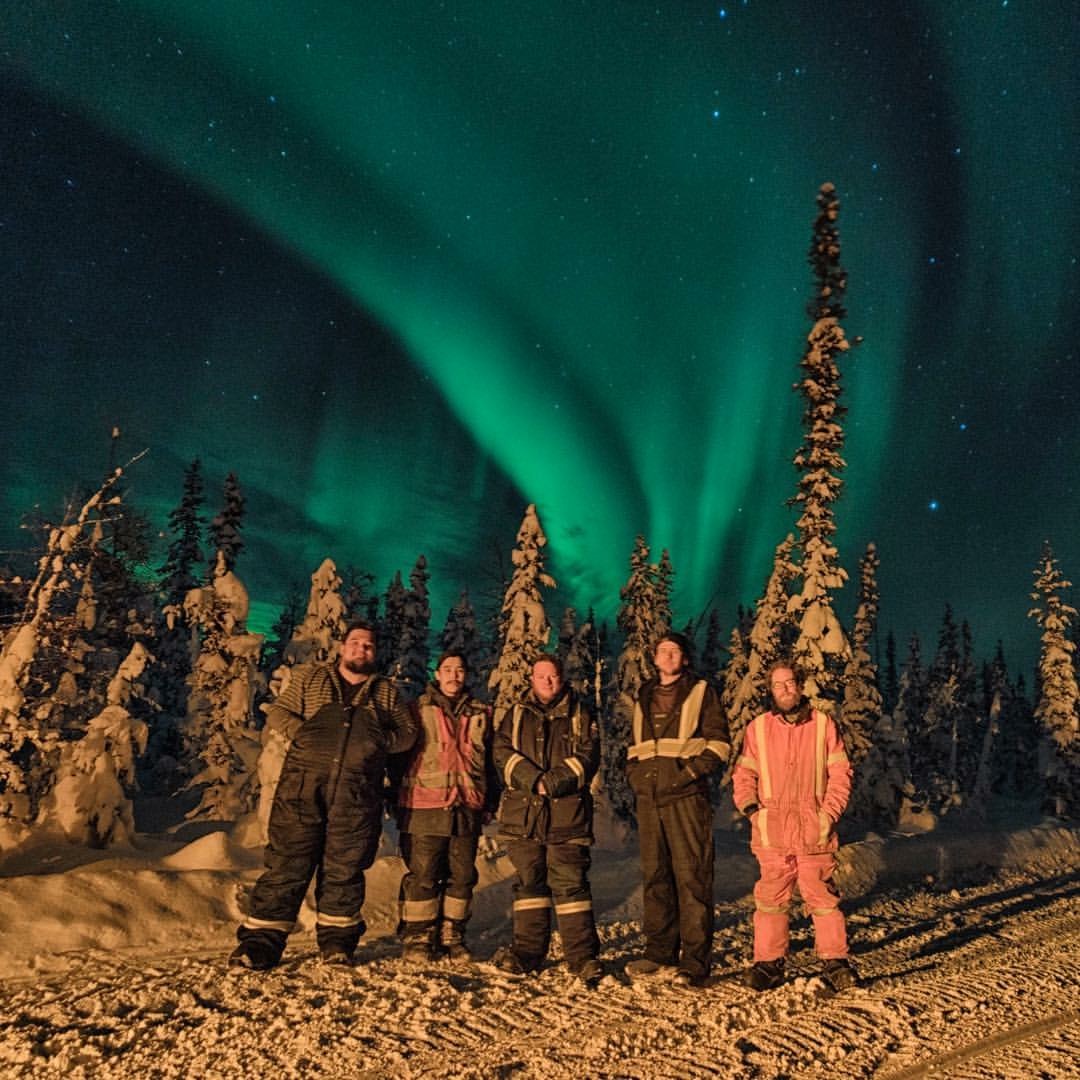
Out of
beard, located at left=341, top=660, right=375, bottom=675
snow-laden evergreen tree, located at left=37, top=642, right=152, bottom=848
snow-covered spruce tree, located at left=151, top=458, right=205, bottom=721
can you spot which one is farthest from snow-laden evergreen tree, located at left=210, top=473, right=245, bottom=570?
beard, located at left=341, top=660, right=375, bottom=675

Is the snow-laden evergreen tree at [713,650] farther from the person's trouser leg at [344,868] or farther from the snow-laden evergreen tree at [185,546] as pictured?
the person's trouser leg at [344,868]

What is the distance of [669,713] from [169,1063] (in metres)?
Answer: 4.05

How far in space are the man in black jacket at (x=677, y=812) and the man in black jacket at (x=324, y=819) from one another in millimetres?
2085

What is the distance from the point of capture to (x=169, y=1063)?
4.16 metres

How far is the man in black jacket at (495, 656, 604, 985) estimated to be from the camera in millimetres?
6129

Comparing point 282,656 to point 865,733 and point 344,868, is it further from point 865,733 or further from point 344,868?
point 865,733

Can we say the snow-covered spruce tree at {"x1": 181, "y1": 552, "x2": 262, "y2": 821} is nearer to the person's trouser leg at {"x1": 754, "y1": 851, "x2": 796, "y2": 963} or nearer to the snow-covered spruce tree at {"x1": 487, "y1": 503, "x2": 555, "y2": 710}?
the snow-covered spruce tree at {"x1": 487, "y1": 503, "x2": 555, "y2": 710}

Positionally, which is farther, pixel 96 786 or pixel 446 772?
pixel 96 786

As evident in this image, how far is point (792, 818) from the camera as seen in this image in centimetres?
607

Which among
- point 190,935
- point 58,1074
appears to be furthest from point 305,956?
point 58,1074

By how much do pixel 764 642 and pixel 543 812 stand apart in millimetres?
26091

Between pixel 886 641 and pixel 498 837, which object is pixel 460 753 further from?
pixel 886 641

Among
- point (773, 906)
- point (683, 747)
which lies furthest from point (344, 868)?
point (773, 906)

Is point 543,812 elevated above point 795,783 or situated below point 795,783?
below
